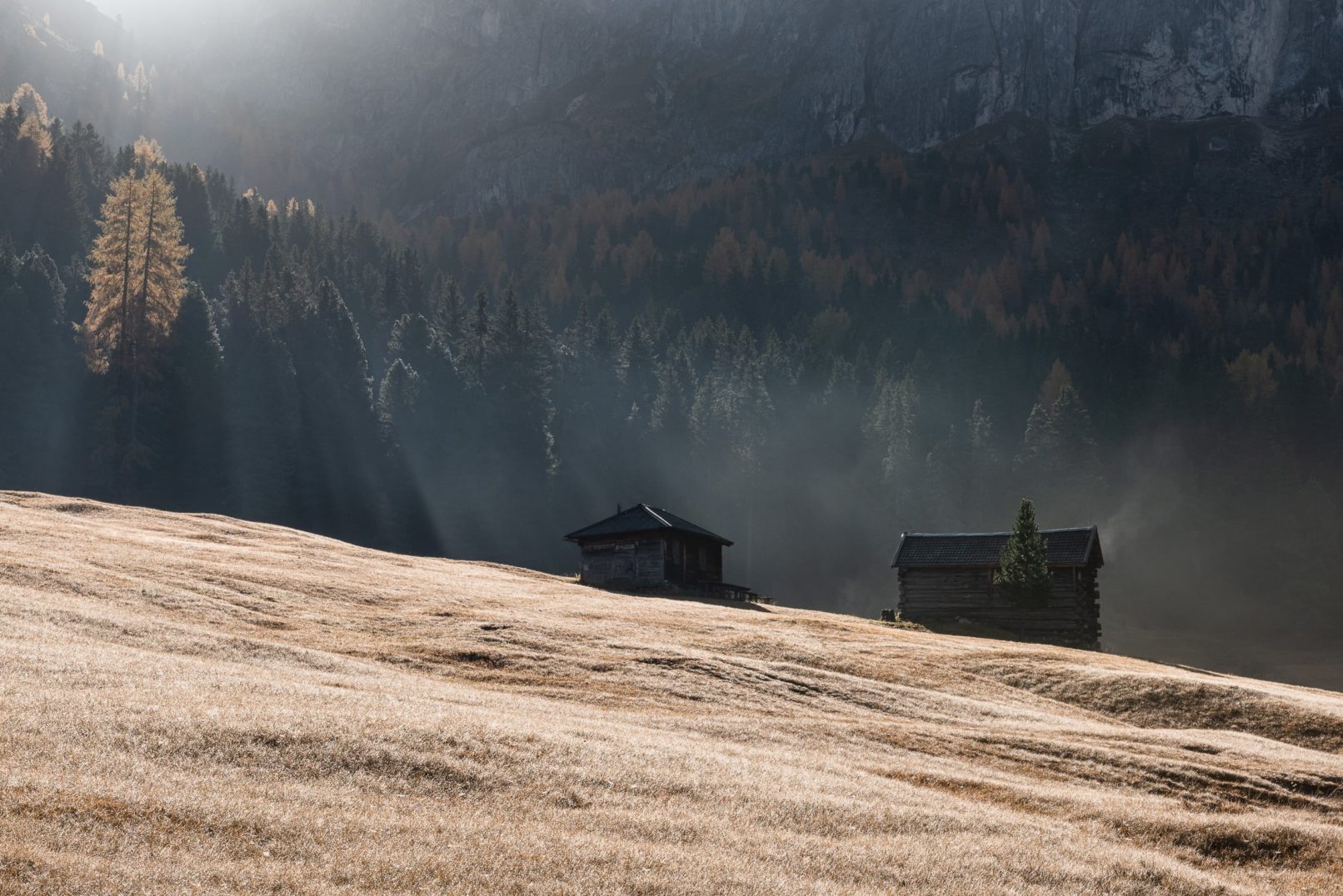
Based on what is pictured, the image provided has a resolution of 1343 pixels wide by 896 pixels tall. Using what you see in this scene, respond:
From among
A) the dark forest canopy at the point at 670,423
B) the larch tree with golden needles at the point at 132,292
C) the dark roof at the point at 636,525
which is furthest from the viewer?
the dark forest canopy at the point at 670,423

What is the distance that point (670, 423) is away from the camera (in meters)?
122

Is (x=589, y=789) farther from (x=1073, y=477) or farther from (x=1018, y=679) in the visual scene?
(x=1073, y=477)

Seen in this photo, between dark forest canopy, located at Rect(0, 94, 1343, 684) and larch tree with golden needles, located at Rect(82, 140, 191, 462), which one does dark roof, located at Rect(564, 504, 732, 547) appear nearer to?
dark forest canopy, located at Rect(0, 94, 1343, 684)

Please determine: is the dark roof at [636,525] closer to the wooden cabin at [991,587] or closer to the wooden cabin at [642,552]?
the wooden cabin at [642,552]

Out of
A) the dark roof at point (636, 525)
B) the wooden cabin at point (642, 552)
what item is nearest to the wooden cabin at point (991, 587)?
the wooden cabin at point (642, 552)

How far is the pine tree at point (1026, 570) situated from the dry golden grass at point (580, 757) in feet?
64.5

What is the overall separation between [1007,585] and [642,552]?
2059cm

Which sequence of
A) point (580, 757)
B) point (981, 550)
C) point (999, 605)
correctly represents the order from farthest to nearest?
point (981, 550)
point (999, 605)
point (580, 757)

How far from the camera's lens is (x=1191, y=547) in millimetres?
109062

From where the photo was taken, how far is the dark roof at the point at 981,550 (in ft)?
207

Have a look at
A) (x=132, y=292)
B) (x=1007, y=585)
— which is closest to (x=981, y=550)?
(x=1007, y=585)

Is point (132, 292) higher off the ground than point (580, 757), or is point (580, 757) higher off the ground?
point (132, 292)

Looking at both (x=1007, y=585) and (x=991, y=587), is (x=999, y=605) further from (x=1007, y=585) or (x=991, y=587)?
(x=1007, y=585)

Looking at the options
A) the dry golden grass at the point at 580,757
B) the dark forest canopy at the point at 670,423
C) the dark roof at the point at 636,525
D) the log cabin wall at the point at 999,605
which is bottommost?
the dry golden grass at the point at 580,757
